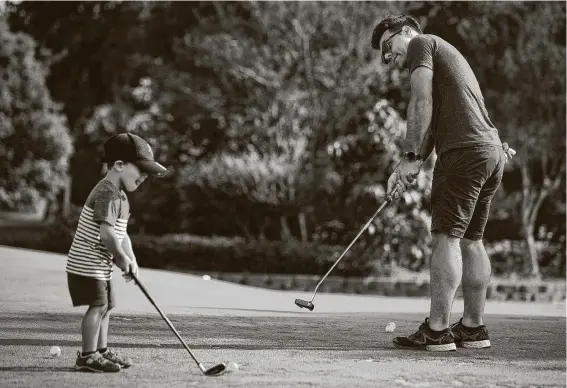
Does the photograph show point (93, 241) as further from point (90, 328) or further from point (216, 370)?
point (216, 370)

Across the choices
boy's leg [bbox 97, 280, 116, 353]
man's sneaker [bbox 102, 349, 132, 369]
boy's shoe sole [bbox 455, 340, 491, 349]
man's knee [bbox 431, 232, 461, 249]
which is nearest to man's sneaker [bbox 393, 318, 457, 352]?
boy's shoe sole [bbox 455, 340, 491, 349]

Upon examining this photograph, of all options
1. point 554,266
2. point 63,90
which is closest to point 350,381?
point 554,266

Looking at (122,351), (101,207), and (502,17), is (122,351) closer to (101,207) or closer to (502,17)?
(101,207)

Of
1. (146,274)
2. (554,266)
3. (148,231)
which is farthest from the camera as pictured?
(148,231)

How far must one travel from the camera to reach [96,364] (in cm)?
525

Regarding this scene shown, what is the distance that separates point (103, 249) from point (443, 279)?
2.08m

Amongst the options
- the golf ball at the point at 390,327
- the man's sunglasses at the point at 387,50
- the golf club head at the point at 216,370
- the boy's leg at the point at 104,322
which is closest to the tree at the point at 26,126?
the golf ball at the point at 390,327

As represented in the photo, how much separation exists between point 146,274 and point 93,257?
616 centimetres

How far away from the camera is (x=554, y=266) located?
19.0 metres

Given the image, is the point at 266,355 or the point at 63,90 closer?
the point at 266,355

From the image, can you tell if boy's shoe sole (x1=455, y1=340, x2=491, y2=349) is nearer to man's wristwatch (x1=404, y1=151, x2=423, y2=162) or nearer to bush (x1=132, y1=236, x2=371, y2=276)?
man's wristwatch (x1=404, y1=151, x2=423, y2=162)

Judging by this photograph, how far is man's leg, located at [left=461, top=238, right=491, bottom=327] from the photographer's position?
6.66 meters

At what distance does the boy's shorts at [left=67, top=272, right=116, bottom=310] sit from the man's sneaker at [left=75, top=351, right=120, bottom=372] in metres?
0.26

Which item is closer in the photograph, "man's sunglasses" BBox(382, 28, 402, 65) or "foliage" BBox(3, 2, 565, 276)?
"man's sunglasses" BBox(382, 28, 402, 65)
